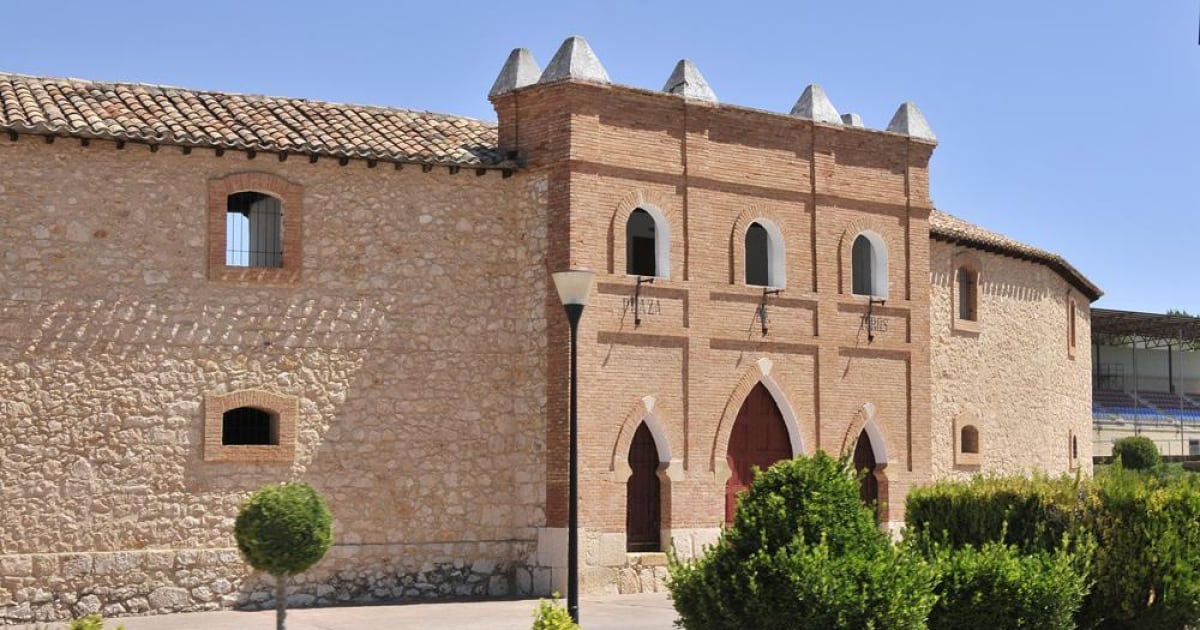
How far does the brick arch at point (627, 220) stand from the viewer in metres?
22.0

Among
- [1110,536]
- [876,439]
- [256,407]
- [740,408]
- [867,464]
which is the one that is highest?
[740,408]

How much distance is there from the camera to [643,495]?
22422 millimetres

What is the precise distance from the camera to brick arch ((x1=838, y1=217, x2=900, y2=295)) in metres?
24.5

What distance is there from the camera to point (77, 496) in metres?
19.0

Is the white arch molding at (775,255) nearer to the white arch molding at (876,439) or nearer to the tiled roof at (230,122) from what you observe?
the white arch molding at (876,439)

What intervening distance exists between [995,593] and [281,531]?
6.77 m

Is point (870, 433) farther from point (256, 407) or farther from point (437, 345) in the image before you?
point (256, 407)

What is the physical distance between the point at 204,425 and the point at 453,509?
3.50 metres

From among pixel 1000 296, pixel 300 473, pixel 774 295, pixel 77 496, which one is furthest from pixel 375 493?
pixel 1000 296

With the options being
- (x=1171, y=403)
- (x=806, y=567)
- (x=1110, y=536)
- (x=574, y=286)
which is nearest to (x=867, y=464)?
(x=1110, y=536)

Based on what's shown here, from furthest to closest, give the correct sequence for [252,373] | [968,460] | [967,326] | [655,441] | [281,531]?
[967,326], [968,460], [655,441], [252,373], [281,531]

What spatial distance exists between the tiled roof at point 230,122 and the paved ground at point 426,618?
5801mm

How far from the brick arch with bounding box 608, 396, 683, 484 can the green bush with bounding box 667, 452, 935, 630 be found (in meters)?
7.73

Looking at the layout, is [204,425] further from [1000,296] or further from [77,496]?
[1000,296]
